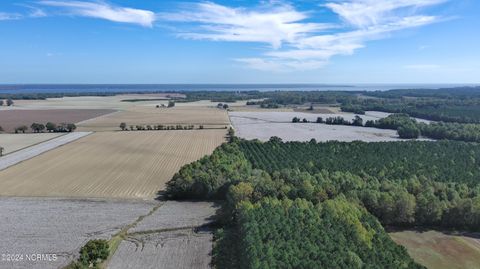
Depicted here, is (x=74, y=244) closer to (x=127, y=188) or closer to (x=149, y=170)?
(x=127, y=188)

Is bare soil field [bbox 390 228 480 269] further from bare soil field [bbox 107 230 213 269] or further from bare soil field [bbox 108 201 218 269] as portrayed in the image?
bare soil field [bbox 108 201 218 269]

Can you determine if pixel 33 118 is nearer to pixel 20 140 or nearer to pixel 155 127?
pixel 20 140

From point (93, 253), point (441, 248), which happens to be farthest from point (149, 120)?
point (441, 248)

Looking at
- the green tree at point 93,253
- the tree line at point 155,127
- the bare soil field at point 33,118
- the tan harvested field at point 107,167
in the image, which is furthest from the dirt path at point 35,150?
the green tree at point 93,253

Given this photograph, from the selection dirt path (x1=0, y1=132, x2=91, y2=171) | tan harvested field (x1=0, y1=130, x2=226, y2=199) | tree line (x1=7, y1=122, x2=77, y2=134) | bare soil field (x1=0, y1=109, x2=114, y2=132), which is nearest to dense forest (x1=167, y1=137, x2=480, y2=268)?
tan harvested field (x1=0, y1=130, x2=226, y2=199)

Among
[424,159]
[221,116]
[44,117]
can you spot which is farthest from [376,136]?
[44,117]

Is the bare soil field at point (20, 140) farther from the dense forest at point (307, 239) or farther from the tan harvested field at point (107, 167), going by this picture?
the dense forest at point (307, 239)
